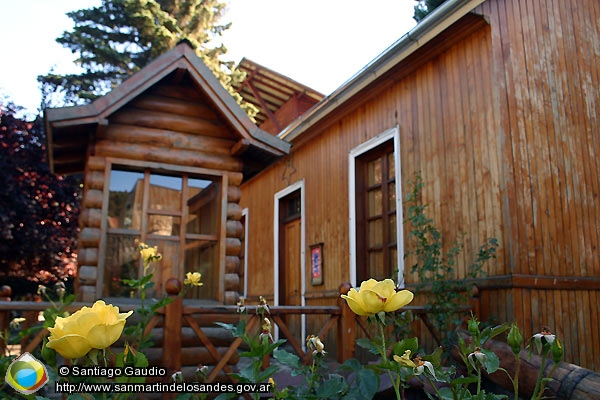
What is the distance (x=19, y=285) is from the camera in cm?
1365

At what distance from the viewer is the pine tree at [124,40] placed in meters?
15.6

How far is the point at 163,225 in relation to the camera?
5965 millimetres

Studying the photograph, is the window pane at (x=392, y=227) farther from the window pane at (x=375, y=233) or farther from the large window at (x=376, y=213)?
the window pane at (x=375, y=233)

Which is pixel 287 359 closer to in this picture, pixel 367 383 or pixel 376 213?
pixel 367 383

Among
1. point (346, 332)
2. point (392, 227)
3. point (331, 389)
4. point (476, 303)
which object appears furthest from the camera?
point (392, 227)

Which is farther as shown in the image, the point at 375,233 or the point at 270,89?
the point at 270,89

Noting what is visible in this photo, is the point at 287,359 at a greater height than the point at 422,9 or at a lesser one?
lesser

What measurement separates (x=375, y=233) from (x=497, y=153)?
2.47 meters

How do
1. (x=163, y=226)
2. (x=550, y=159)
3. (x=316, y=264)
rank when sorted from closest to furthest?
(x=550, y=159) → (x=163, y=226) → (x=316, y=264)

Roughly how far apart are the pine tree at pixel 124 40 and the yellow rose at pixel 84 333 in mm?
14467

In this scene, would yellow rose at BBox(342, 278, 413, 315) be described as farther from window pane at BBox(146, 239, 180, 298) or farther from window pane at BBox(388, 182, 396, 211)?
window pane at BBox(388, 182, 396, 211)

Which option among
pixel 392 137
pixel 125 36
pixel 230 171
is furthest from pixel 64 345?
pixel 125 36

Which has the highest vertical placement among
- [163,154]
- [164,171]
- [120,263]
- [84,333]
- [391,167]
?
[391,167]

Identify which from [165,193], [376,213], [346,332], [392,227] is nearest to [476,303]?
[346,332]
